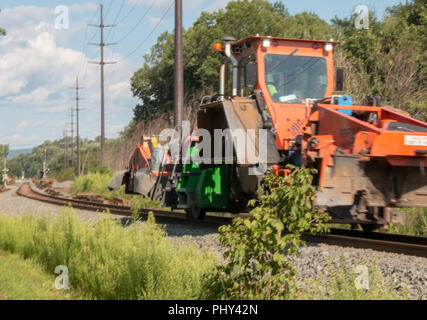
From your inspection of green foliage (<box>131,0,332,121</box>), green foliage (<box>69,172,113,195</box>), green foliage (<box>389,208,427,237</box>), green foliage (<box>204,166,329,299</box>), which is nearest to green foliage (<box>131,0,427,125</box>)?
green foliage (<box>131,0,332,121</box>)

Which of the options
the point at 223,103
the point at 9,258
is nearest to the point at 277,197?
the point at 223,103

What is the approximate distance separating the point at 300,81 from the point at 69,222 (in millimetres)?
5252

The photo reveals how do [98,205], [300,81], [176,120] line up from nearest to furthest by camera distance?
[300,81]
[176,120]
[98,205]

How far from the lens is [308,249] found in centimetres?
848

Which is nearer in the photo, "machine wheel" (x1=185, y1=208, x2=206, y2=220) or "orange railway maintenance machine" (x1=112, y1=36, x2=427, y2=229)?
"orange railway maintenance machine" (x1=112, y1=36, x2=427, y2=229)

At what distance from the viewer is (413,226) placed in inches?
437

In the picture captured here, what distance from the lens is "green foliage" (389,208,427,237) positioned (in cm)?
1083

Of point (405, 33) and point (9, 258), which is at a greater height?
point (405, 33)

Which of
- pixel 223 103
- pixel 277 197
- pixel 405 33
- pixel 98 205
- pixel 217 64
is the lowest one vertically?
pixel 98 205

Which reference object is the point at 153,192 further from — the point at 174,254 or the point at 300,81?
the point at 174,254

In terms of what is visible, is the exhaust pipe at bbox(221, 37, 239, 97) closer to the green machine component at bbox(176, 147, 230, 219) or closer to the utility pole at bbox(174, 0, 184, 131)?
the green machine component at bbox(176, 147, 230, 219)

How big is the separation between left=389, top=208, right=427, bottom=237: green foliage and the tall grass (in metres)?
5.33

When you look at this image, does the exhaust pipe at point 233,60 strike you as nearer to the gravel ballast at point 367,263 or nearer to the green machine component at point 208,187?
the green machine component at point 208,187

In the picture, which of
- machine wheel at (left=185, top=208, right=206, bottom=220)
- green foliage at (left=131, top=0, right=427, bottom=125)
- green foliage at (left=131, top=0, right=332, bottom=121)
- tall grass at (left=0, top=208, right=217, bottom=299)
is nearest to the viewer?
tall grass at (left=0, top=208, right=217, bottom=299)
